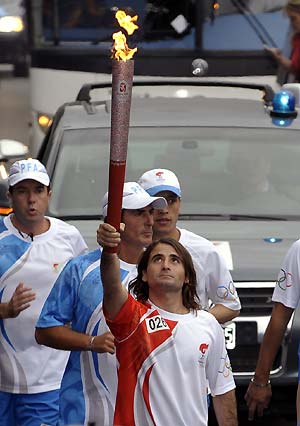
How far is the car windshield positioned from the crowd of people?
1.39m

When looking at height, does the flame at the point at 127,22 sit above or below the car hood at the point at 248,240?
above

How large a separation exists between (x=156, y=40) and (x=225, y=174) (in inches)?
198

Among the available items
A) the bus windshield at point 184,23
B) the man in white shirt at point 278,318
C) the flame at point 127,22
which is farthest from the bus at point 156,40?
the flame at point 127,22

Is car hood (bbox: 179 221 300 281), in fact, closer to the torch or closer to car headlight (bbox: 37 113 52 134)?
the torch

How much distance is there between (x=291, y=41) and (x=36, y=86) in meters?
2.71

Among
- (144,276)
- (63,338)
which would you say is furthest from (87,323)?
(144,276)

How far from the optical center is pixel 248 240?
765 cm

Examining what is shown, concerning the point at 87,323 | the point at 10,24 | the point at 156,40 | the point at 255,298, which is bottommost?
the point at 10,24

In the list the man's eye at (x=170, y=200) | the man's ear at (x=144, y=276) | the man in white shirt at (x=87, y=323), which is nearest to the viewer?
the man's ear at (x=144, y=276)

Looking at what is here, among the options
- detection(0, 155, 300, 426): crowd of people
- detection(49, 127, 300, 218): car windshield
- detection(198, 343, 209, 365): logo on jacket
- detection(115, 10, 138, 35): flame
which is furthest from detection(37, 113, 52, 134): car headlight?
detection(115, 10, 138, 35): flame

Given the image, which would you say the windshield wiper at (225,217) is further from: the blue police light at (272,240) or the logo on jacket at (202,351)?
the logo on jacket at (202,351)

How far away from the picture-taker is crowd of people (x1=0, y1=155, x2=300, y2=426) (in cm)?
→ 505

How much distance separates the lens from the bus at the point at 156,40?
43.1 feet

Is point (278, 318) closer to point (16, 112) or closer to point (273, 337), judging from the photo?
point (273, 337)
